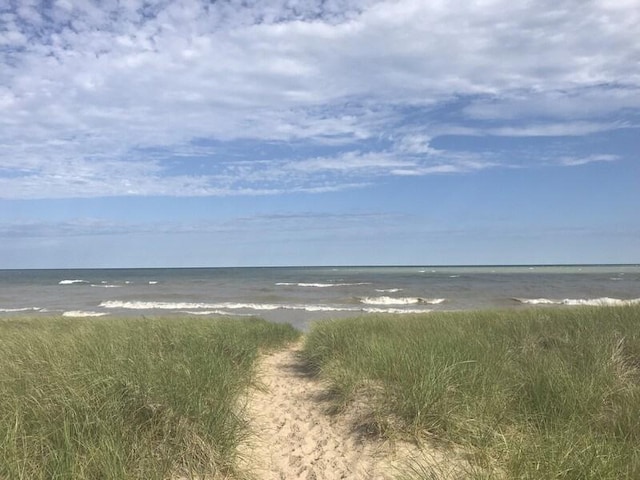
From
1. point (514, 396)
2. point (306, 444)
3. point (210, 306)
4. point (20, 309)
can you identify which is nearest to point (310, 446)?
point (306, 444)

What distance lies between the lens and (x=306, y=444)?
5.61m

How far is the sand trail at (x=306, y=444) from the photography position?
485cm

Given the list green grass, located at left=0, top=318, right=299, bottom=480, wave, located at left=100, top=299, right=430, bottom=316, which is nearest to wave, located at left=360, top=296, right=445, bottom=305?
wave, located at left=100, top=299, right=430, bottom=316

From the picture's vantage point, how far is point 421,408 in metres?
5.22

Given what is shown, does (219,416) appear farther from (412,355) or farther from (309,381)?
(309,381)

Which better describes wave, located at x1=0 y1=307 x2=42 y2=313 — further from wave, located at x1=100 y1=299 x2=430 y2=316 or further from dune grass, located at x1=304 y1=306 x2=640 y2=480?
dune grass, located at x1=304 y1=306 x2=640 y2=480

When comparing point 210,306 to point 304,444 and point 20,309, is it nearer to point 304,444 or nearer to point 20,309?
point 20,309

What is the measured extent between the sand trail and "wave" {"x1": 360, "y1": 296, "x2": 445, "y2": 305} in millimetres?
28535

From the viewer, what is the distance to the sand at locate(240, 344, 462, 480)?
15.8ft

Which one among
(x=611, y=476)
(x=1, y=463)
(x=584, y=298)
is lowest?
(x=584, y=298)

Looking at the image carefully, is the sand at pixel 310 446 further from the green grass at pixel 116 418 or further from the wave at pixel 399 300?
the wave at pixel 399 300

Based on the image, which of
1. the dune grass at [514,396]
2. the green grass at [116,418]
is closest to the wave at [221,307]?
the dune grass at [514,396]

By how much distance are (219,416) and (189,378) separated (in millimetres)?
787

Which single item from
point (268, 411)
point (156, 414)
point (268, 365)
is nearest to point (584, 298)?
point (268, 365)
